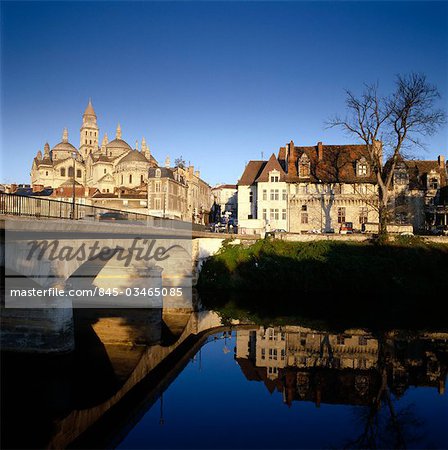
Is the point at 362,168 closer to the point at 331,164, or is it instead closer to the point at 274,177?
the point at 331,164

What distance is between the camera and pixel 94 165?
306ft

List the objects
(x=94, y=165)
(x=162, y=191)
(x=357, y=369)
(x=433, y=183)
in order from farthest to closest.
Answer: (x=94, y=165)
(x=162, y=191)
(x=433, y=183)
(x=357, y=369)

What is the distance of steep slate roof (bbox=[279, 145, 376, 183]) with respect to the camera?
49406mm

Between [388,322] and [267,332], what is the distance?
8.39 m

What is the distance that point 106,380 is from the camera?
1688 centimetres

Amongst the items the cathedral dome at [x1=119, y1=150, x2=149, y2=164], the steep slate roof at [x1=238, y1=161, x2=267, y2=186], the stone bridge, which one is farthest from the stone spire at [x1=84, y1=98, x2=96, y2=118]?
the stone bridge

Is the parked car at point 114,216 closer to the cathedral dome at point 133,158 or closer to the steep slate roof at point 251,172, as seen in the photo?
the steep slate roof at point 251,172

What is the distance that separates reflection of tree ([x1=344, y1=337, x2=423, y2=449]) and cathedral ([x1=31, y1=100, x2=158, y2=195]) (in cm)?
6563

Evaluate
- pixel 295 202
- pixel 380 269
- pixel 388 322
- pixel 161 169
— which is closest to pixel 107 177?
pixel 161 169

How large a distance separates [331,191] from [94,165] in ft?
202

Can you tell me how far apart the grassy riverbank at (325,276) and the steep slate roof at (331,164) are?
12.2 metres

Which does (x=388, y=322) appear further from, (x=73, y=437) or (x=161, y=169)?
(x=161, y=169)

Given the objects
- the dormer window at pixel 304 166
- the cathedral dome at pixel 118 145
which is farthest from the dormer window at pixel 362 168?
the cathedral dome at pixel 118 145

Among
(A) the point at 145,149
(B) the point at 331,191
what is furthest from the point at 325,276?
(A) the point at 145,149
